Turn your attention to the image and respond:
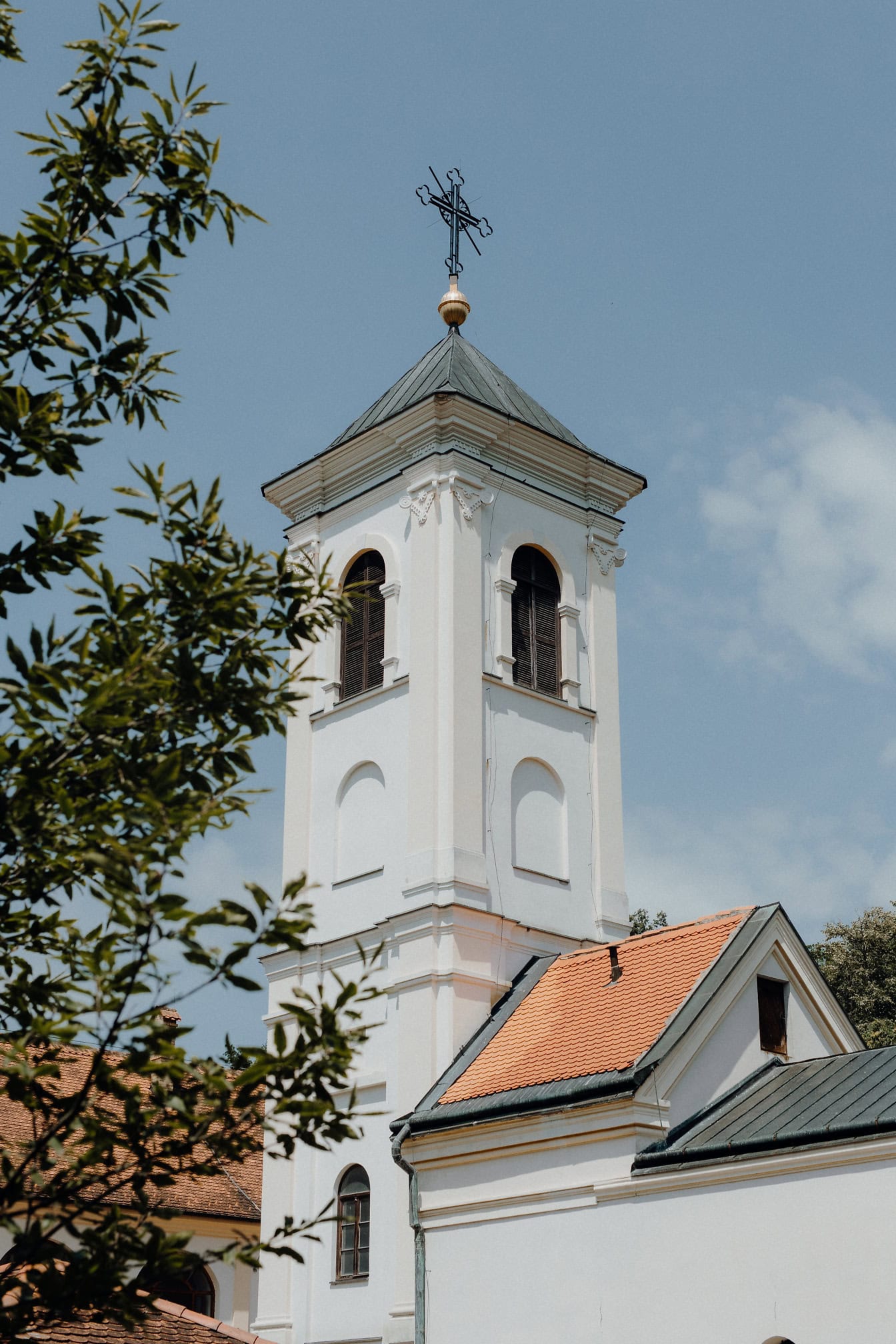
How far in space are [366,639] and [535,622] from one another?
2.50 meters

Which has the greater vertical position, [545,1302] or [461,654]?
[461,654]

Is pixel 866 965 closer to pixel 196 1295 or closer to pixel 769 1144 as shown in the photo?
pixel 196 1295

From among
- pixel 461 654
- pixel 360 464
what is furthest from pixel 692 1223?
pixel 360 464

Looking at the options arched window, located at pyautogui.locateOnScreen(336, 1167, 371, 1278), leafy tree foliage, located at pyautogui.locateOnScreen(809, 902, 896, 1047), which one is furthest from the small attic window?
leafy tree foliage, located at pyautogui.locateOnScreen(809, 902, 896, 1047)

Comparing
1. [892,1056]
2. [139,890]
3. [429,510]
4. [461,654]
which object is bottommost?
[139,890]

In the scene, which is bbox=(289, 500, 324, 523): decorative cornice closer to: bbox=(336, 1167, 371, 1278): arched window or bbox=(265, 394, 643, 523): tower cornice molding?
bbox=(265, 394, 643, 523): tower cornice molding

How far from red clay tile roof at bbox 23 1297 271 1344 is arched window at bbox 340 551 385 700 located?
30.3 ft

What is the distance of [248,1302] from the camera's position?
26.6m

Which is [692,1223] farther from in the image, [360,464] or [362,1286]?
[360,464]

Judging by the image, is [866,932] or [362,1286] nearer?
[362,1286]

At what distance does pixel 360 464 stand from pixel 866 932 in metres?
18.3

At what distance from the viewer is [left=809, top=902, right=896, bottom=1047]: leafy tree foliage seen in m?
34.4

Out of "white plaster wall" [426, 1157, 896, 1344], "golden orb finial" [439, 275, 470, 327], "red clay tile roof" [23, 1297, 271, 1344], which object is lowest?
"red clay tile roof" [23, 1297, 271, 1344]

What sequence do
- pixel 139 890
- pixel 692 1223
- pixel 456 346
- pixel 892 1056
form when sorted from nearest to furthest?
pixel 139 890 < pixel 692 1223 < pixel 892 1056 < pixel 456 346
